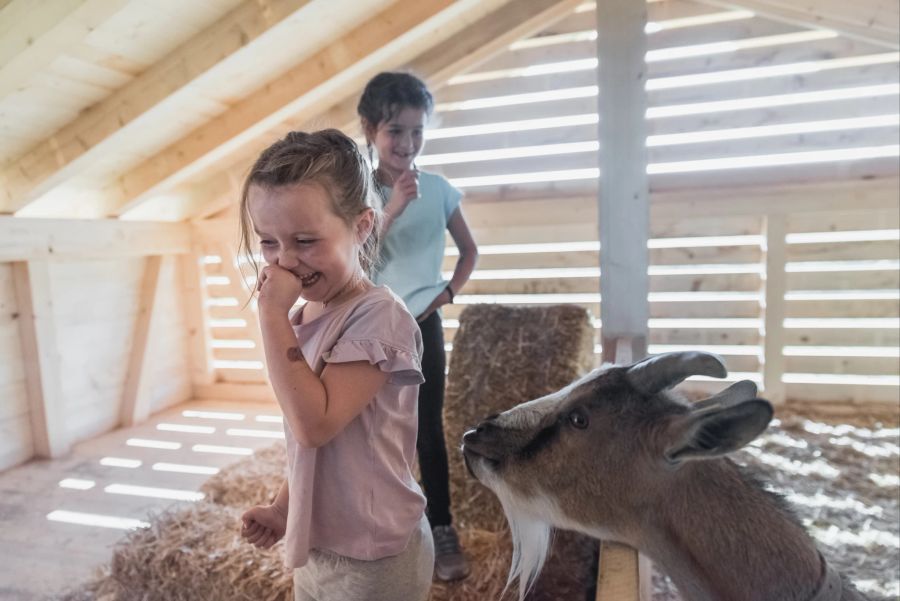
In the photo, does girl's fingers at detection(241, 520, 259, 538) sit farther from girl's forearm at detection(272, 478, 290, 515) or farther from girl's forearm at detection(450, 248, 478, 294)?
girl's forearm at detection(450, 248, 478, 294)

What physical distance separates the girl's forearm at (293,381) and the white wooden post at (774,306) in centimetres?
402

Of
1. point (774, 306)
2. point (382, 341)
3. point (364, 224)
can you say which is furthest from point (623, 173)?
point (774, 306)

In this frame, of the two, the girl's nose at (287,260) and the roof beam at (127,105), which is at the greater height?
the roof beam at (127,105)

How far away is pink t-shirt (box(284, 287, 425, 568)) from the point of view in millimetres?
1087

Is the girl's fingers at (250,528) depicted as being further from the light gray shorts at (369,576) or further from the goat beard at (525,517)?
the goat beard at (525,517)

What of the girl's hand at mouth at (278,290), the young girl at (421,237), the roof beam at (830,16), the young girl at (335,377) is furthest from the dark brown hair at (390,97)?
the roof beam at (830,16)

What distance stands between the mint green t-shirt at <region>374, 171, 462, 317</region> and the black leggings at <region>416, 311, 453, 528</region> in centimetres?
12

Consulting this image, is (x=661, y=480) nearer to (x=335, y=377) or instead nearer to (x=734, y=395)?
(x=734, y=395)

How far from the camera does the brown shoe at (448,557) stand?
2.13 metres

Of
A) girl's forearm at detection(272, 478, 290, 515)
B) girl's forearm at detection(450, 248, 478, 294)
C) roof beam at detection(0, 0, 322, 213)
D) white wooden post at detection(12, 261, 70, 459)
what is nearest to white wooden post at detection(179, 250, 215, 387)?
white wooden post at detection(12, 261, 70, 459)

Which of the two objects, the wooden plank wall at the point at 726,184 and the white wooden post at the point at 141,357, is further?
the white wooden post at the point at 141,357

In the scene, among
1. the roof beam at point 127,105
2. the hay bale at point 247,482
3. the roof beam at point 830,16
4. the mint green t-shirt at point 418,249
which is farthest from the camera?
the roof beam at point 830,16

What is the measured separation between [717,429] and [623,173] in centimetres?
173

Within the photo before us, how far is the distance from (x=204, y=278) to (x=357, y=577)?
14.4 feet
